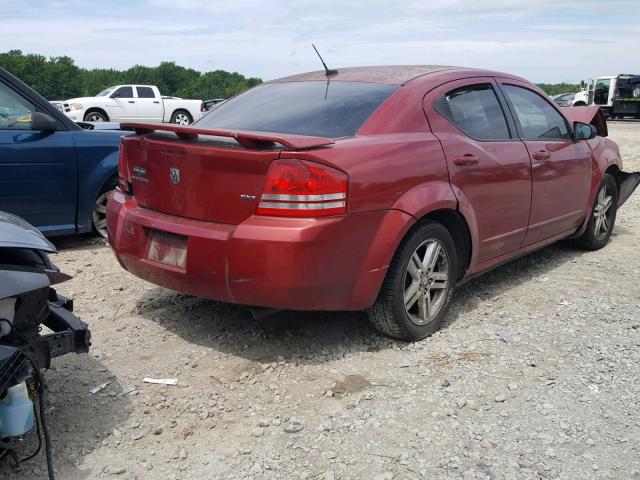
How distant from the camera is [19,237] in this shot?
271cm

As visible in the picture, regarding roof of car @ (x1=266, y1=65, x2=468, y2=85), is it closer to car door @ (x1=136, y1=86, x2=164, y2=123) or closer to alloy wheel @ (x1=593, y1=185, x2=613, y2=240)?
alloy wheel @ (x1=593, y1=185, x2=613, y2=240)

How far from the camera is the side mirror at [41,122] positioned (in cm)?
550

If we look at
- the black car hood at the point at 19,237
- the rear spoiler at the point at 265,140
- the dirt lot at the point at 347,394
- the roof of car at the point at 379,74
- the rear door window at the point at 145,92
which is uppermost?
the rear door window at the point at 145,92

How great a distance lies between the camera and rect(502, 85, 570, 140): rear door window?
188 inches

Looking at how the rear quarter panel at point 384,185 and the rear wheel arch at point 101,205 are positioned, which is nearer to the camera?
the rear quarter panel at point 384,185

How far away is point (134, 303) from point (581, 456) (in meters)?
3.01

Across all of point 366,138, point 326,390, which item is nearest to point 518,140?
point 366,138

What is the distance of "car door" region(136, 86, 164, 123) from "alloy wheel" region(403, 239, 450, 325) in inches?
866

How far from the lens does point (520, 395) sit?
3246 mm

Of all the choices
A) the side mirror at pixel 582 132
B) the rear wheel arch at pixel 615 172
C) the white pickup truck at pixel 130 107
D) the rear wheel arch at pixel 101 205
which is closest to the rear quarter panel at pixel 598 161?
the rear wheel arch at pixel 615 172

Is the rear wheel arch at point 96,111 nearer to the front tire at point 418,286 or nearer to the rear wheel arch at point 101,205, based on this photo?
the rear wheel arch at point 101,205

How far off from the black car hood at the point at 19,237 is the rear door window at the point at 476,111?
2.39 meters

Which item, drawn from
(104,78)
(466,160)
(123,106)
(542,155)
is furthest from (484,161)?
(104,78)

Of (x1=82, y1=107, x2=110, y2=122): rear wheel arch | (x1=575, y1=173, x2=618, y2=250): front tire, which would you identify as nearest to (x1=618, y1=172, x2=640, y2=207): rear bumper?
(x1=575, y1=173, x2=618, y2=250): front tire
